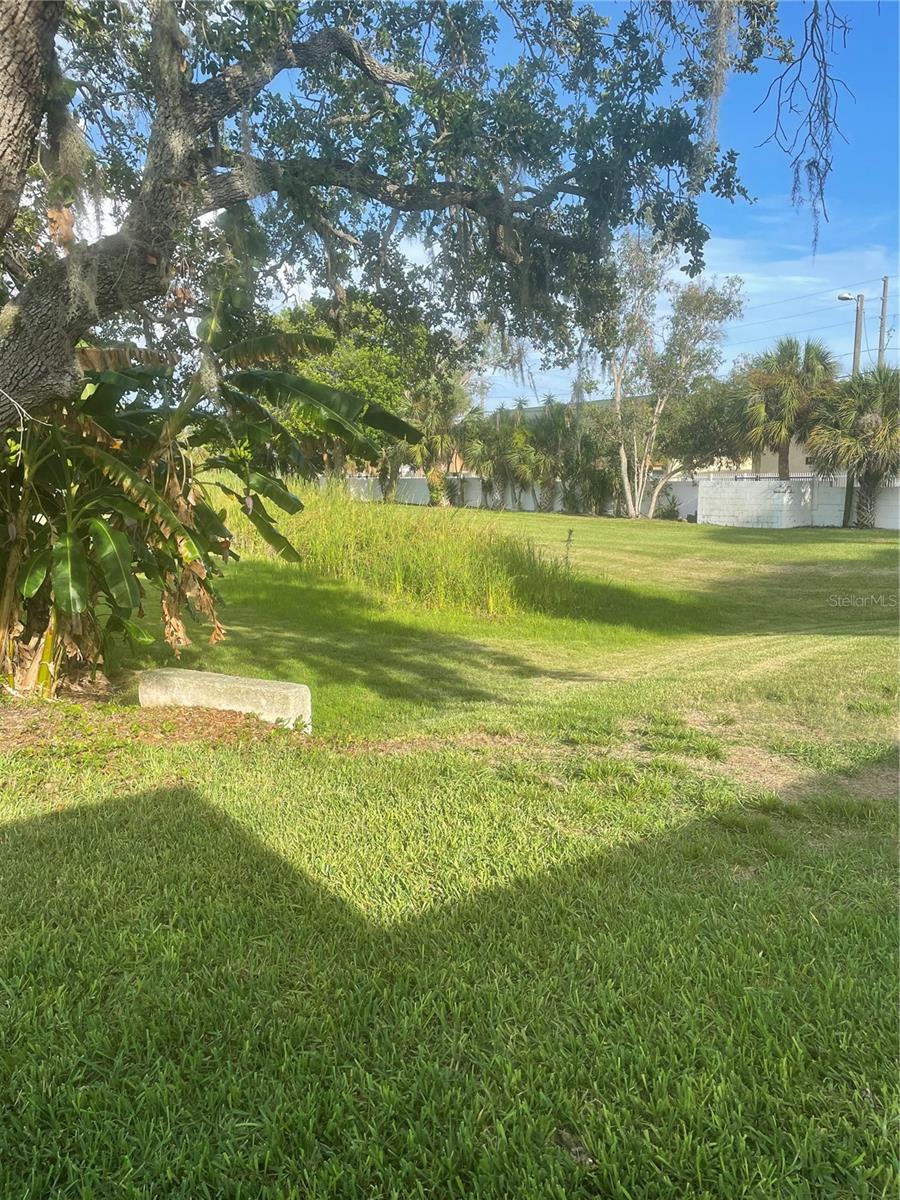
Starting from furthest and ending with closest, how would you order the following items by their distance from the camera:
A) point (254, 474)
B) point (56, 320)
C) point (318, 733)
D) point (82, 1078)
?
point (254, 474) → point (318, 733) → point (56, 320) → point (82, 1078)

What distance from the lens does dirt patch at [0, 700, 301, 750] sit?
5418 mm

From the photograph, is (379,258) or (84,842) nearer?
(84,842)

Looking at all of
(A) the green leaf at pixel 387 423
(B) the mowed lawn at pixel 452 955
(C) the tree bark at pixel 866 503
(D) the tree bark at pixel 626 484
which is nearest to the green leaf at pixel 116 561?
(B) the mowed lawn at pixel 452 955

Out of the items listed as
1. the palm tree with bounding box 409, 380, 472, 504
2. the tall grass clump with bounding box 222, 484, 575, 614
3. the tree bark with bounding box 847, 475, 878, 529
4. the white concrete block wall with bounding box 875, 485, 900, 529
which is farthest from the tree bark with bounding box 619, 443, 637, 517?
the tall grass clump with bounding box 222, 484, 575, 614

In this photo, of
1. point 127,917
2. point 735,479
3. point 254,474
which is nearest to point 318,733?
point 254,474

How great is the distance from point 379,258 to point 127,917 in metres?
5.13

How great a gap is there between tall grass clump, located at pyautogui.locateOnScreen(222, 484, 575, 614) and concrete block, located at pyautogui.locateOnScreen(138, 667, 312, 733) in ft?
23.5

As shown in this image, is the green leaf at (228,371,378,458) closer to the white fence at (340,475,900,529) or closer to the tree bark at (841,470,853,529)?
the white fence at (340,475,900,529)

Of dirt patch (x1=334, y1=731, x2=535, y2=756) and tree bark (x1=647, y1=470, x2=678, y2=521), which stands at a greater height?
tree bark (x1=647, y1=470, x2=678, y2=521)

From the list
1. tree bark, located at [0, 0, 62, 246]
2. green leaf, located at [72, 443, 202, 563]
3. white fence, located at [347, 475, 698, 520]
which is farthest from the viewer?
white fence, located at [347, 475, 698, 520]

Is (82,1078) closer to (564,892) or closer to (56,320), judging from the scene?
(564,892)

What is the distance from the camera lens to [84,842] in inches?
151

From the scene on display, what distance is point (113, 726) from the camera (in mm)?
5750

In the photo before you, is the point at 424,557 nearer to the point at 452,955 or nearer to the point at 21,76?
the point at 21,76
